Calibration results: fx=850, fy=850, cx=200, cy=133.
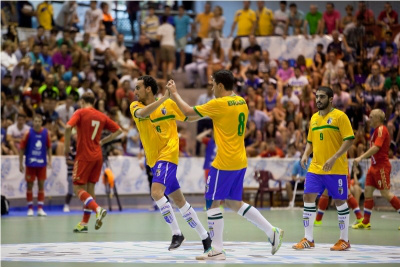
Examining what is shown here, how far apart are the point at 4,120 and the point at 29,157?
314 cm

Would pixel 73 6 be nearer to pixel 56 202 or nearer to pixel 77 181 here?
pixel 56 202

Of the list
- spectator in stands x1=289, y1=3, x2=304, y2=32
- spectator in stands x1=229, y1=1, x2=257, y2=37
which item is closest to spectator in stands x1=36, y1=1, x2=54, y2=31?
spectator in stands x1=229, y1=1, x2=257, y2=37

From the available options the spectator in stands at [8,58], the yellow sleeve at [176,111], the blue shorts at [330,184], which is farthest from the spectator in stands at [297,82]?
the yellow sleeve at [176,111]

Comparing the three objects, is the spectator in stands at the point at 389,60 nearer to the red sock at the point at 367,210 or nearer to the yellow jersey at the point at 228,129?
the red sock at the point at 367,210

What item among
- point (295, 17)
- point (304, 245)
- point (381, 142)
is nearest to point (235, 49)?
point (295, 17)

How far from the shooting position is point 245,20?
2883 centimetres

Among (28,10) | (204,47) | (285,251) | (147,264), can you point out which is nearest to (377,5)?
(204,47)

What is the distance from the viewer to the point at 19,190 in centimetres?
2073

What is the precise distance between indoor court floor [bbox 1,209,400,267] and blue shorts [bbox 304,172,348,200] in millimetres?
790

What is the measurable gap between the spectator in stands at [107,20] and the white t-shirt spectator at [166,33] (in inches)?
61.6

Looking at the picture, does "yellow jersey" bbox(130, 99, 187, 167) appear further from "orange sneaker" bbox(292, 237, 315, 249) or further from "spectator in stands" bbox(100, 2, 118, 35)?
"spectator in stands" bbox(100, 2, 118, 35)

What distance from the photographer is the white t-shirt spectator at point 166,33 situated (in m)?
28.0

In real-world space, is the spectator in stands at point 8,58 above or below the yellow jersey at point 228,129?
above

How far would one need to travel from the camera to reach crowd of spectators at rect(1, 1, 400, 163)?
2286cm
